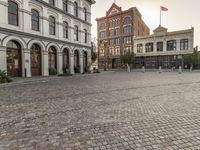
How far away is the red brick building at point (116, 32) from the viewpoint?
175 feet

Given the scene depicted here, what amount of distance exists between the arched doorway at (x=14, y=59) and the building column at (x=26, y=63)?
1.39ft

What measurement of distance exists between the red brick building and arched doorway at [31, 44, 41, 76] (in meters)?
34.6

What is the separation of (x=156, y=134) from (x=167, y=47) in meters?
48.9

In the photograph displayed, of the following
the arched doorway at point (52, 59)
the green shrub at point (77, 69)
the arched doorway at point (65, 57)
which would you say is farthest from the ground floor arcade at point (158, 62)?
the arched doorway at point (52, 59)

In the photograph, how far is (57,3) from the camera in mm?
22844

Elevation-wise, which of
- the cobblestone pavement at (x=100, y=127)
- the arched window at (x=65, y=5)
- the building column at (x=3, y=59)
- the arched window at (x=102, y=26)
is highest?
the arched window at (x=102, y=26)

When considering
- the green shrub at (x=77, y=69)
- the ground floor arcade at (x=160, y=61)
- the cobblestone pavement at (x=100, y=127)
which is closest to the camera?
the cobblestone pavement at (x=100, y=127)

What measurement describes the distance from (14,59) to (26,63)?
4.24 feet

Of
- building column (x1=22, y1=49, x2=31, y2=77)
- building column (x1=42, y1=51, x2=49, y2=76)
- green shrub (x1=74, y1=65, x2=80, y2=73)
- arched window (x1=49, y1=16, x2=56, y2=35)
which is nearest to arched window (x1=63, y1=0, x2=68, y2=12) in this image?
arched window (x1=49, y1=16, x2=56, y2=35)

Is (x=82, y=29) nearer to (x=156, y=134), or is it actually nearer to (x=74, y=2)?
(x=74, y=2)

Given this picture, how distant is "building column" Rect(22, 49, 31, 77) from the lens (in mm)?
18219

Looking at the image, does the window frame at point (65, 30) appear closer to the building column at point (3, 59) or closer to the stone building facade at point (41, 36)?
the stone building facade at point (41, 36)

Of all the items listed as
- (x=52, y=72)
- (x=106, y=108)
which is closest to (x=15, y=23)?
(x=52, y=72)

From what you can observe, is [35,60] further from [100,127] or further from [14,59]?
[100,127]
